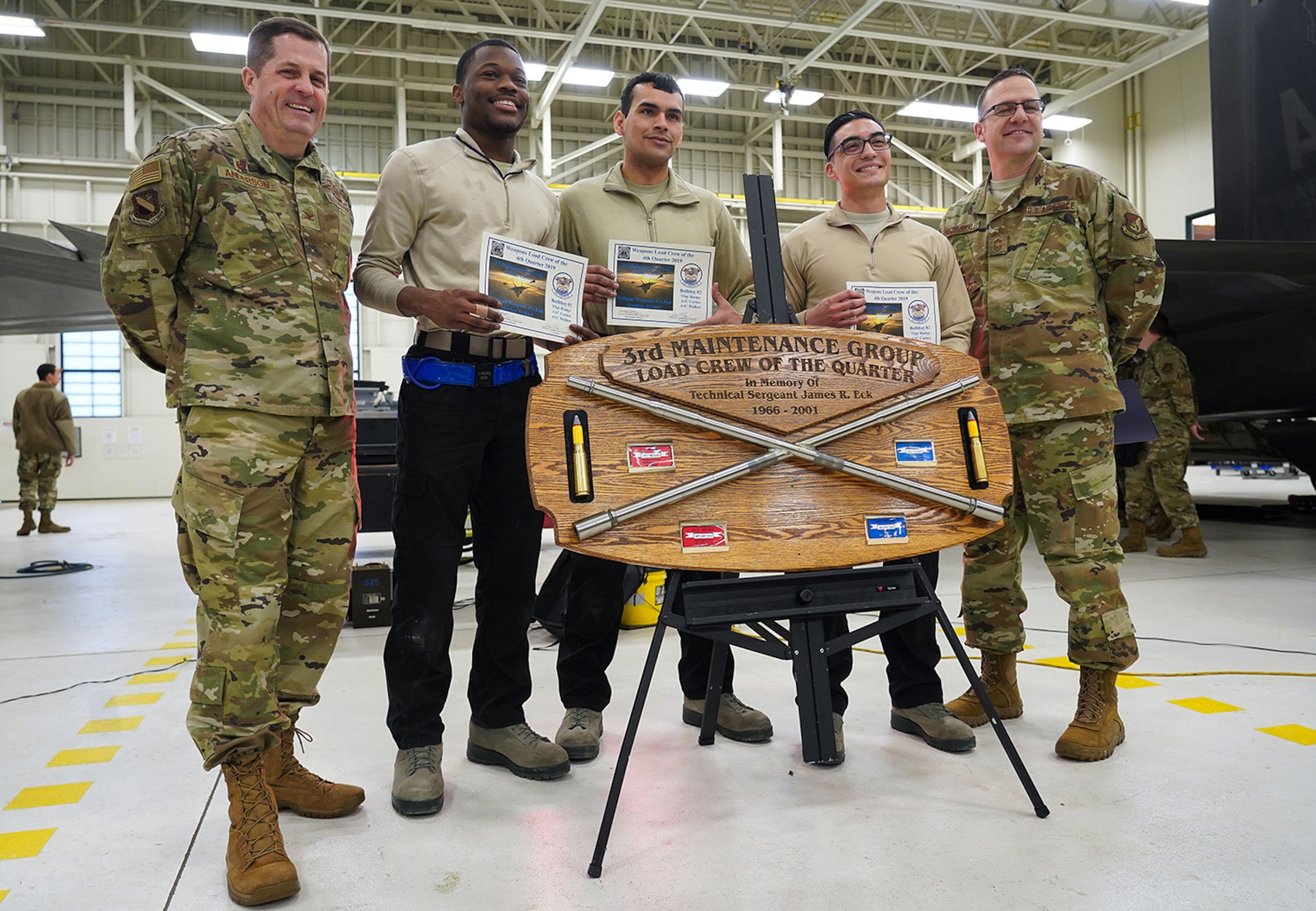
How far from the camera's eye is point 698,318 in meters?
2.21

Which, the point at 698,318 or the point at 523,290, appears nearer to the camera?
the point at 523,290

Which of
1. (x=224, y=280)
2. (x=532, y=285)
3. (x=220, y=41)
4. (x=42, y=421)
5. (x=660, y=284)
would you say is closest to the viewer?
(x=224, y=280)

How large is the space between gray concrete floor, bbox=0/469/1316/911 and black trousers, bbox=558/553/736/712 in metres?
0.20

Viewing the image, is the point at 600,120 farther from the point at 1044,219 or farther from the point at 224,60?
the point at 1044,219

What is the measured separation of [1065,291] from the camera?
2615 millimetres

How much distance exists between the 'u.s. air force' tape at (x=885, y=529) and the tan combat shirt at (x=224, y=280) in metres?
1.25

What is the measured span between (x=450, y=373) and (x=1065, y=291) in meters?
1.85

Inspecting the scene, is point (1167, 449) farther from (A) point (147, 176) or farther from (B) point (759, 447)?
(A) point (147, 176)

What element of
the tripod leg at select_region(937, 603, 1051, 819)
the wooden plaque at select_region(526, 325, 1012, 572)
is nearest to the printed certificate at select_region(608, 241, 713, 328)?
the wooden plaque at select_region(526, 325, 1012, 572)

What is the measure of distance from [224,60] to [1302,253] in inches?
622

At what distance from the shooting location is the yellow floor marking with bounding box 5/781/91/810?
2.25 m

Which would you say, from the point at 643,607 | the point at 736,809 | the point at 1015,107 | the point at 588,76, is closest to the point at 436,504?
the point at 736,809

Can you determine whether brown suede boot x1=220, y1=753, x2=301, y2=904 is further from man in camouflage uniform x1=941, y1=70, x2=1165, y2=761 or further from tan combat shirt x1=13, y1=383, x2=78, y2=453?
tan combat shirt x1=13, y1=383, x2=78, y2=453

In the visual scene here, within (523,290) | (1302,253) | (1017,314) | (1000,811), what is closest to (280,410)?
(523,290)
